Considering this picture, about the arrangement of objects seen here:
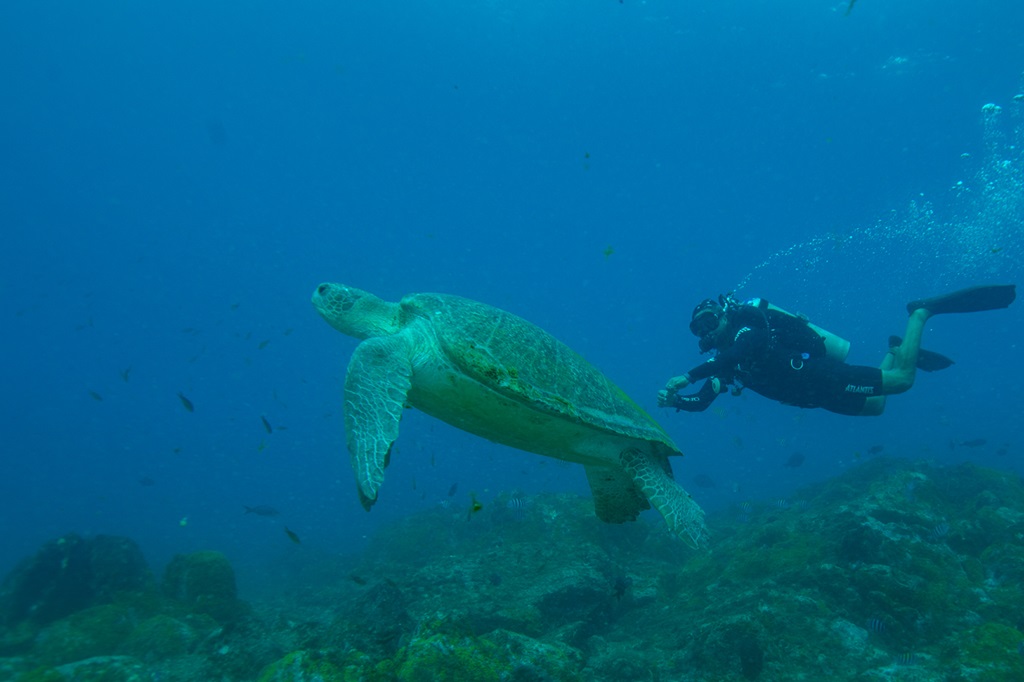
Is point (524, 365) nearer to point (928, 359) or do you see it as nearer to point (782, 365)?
point (782, 365)

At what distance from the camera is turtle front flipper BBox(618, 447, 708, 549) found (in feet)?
14.6

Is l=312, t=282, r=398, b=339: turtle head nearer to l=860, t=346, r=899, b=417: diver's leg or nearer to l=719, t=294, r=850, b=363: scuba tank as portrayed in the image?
l=719, t=294, r=850, b=363: scuba tank

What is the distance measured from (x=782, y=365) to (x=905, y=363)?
7.78 ft

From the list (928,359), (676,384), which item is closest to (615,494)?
(676,384)


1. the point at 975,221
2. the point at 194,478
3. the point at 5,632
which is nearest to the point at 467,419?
the point at 5,632

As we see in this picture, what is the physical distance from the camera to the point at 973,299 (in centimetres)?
817

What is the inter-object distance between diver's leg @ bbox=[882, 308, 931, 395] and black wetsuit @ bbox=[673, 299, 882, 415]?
0.26 m

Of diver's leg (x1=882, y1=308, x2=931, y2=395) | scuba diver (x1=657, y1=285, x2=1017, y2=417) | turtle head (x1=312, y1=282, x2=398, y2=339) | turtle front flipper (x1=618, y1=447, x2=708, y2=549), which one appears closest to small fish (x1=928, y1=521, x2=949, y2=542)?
scuba diver (x1=657, y1=285, x2=1017, y2=417)

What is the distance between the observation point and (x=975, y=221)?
184 feet

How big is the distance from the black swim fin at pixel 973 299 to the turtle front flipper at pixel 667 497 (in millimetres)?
6863

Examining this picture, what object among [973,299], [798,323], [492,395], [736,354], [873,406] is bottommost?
[492,395]

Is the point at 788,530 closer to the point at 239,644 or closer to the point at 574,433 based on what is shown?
the point at 574,433

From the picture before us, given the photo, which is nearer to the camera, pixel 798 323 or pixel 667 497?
pixel 667 497

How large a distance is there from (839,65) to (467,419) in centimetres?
5559
